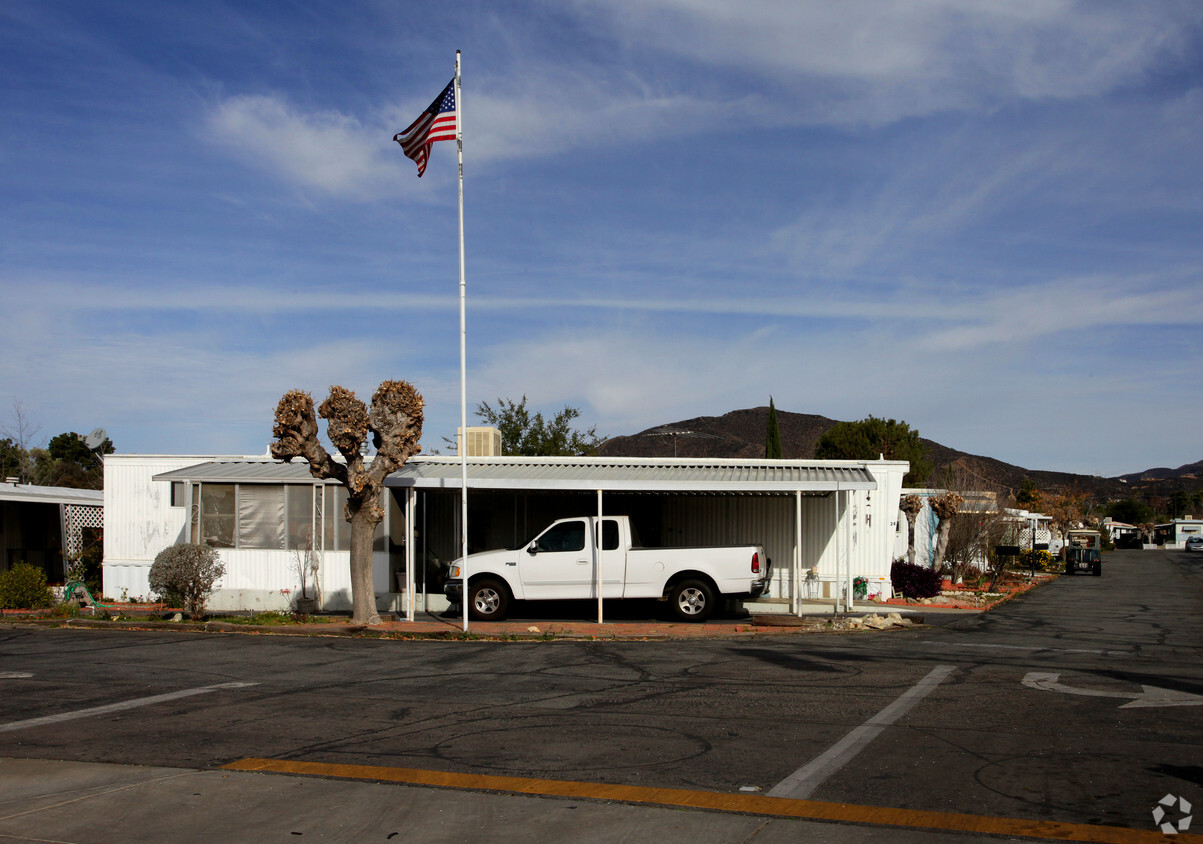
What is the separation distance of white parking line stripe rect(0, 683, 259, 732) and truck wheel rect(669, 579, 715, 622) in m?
8.17

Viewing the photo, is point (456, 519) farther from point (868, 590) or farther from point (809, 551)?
point (868, 590)

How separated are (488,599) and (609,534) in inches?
96.3

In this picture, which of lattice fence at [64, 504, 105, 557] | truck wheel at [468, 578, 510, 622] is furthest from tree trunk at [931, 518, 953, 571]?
lattice fence at [64, 504, 105, 557]

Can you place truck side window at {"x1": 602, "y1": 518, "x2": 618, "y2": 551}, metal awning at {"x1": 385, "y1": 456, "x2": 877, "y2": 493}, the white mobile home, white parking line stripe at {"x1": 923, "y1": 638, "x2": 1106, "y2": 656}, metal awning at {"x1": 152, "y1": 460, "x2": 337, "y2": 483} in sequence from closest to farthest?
white parking line stripe at {"x1": 923, "y1": 638, "x2": 1106, "y2": 656} < truck side window at {"x1": 602, "y1": 518, "x2": 618, "y2": 551} < metal awning at {"x1": 385, "y1": 456, "x2": 877, "y2": 493} < the white mobile home < metal awning at {"x1": 152, "y1": 460, "x2": 337, "y2": 483}

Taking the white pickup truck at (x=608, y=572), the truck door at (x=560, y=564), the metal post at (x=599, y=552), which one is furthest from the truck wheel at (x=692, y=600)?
the truck door at (x=560, y=564)

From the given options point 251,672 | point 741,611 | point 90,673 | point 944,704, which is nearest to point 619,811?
point 944,704

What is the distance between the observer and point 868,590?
70.3ft

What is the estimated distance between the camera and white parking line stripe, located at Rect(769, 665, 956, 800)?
6504 millimetres

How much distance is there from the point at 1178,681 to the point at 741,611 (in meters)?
8.95

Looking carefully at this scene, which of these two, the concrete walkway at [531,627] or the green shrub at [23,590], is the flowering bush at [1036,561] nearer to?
the concrete walkway at [531,627]

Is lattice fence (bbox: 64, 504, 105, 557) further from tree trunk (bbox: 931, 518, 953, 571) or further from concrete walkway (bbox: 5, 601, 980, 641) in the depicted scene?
tree trunk (bbox: 931, 518, 953, 571)

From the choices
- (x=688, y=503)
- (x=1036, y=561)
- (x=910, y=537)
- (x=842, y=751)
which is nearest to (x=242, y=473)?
(x=688, y=503)

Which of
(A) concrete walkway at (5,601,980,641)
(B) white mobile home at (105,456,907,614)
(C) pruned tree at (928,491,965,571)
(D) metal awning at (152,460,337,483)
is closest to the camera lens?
(A) concrete walkway at (5,601,980,641)

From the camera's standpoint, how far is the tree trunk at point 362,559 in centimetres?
1689
